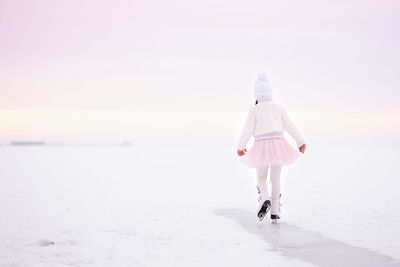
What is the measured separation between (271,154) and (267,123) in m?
0.50

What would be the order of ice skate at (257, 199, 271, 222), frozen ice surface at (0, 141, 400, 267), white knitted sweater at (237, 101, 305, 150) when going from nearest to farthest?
frozen ice surface at (0, 141, 400, 267) < ice skate at (257, 199, 271, 222) < white knitted sweater at (237, 101, 305, 150)

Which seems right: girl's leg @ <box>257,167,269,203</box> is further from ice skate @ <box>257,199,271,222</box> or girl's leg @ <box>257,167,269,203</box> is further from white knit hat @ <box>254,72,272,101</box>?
white knit hat @ <box>254,72,272,101</box>

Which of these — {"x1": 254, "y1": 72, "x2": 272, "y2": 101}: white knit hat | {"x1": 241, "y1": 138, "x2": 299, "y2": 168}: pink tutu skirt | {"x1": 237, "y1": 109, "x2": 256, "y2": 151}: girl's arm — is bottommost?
{"x1": 241, "y1": 138, "x2": 299, "y2": 168}: pink tutu skirt

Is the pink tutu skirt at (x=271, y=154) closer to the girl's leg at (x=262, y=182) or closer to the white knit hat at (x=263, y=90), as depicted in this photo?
the girl's leg at (x=262, y=182)

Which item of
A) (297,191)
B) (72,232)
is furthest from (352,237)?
(297,191)

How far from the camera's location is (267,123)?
7023 mm

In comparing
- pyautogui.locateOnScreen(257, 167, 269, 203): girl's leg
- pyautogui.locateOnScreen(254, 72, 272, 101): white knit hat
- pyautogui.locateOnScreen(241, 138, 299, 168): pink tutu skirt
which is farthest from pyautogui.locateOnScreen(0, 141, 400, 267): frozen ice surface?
pyautogui.locateOnScreen(254, 72, 272, 101): white knit hat

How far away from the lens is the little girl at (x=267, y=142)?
688 cm

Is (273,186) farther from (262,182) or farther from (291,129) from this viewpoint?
(291,129)

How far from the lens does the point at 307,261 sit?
4.48 metres

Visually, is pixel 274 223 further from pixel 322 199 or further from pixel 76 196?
pixel 76 196

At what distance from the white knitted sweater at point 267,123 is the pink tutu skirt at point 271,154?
0.55 feet

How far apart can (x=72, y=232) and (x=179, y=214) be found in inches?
80.9

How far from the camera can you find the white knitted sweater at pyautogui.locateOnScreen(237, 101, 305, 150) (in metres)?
7.02
